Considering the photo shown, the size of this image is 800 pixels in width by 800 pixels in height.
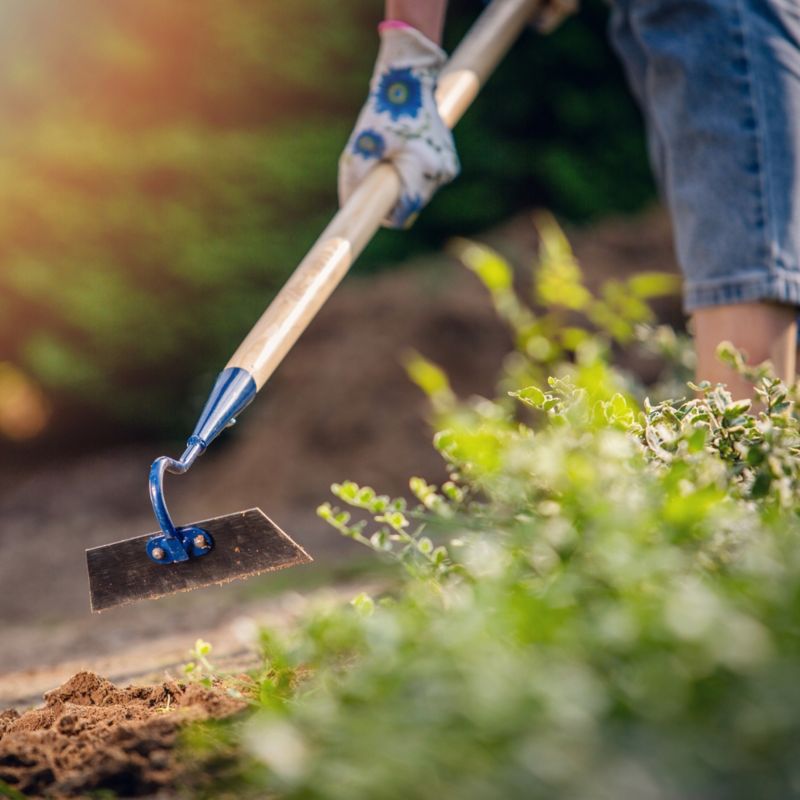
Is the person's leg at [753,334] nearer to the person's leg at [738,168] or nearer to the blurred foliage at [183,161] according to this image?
the person's leg at [738,168]

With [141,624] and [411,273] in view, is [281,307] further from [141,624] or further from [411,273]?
[411,273]

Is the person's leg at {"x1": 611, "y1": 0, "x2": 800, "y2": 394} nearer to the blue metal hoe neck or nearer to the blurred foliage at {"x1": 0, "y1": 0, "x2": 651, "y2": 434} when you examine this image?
the blue metal hoe neck

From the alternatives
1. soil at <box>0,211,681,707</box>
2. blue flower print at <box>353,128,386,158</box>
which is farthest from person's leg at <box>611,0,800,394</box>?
soil at <box>0,211,681,707</box>

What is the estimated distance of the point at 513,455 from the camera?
Result: 0.98m

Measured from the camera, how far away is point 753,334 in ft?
6.43

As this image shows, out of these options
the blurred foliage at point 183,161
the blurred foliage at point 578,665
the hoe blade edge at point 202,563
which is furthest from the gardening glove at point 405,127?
the blurred foliage at point 183,161

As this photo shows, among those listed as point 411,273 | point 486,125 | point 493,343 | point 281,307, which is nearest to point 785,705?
point 281,307

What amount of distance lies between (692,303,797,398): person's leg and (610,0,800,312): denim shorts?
0.12ft

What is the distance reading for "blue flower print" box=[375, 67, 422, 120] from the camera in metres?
2.22

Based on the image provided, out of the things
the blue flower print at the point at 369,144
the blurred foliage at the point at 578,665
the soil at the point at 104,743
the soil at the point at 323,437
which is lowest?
the blurred foliage at the point at 578,665

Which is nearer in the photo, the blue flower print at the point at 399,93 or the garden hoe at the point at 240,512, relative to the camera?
the garden hoe at the point at 240,512

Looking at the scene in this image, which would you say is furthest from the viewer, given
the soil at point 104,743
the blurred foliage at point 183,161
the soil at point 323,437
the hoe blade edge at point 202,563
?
the blurred foliage at point 183,161

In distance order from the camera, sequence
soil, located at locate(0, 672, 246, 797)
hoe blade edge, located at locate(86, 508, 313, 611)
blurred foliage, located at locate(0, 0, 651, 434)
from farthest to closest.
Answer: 1. blurred foliage, located at locate(0, 0, 651, 434)
2. hoe blade edge, located at locate(86, 508, 313, 611)
3. soil, located at locate(0, 672, 246, 797)

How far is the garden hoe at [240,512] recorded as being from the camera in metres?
1.72
